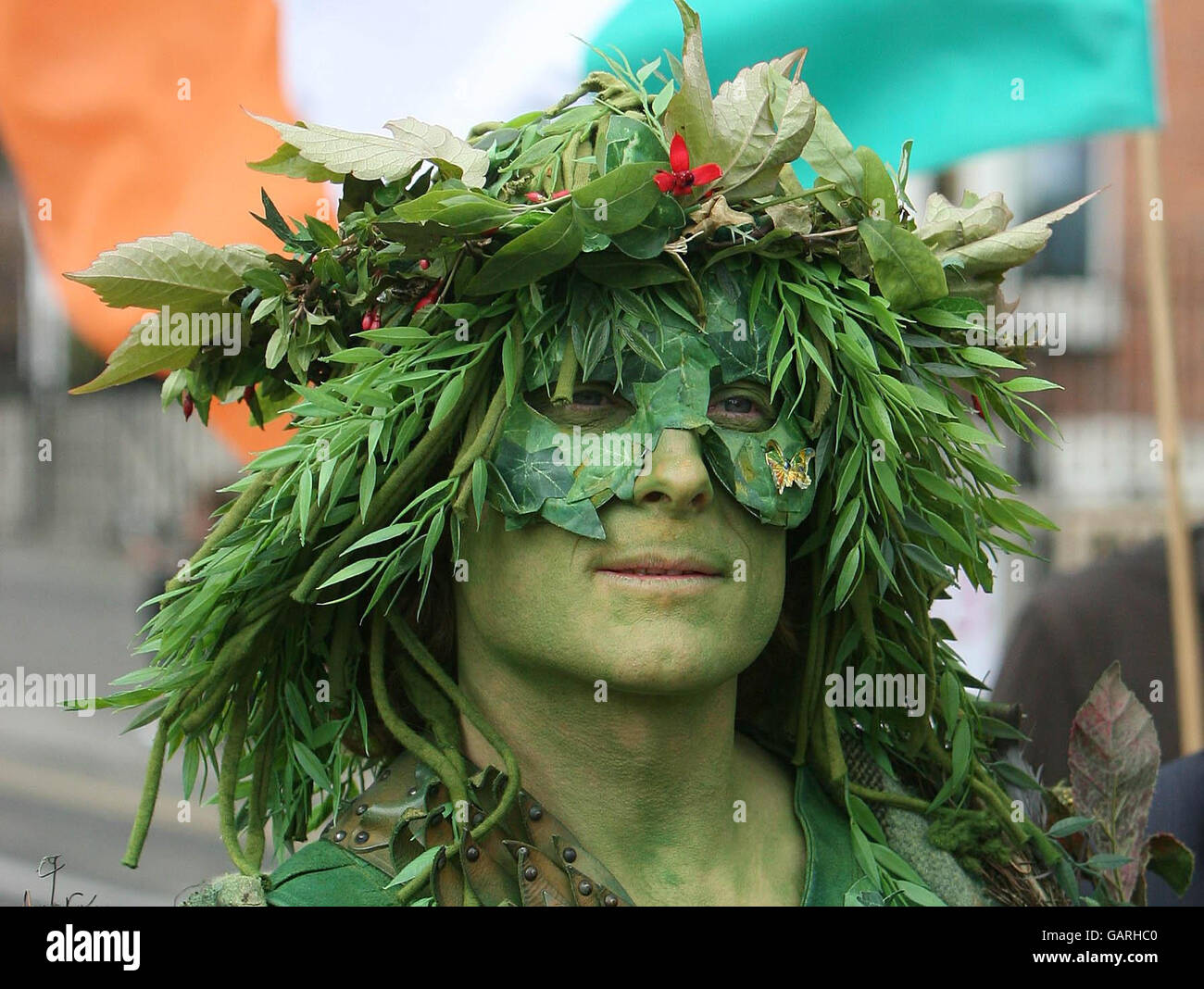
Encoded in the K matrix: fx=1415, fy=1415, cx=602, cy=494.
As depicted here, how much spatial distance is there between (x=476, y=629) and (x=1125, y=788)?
45.3 inches

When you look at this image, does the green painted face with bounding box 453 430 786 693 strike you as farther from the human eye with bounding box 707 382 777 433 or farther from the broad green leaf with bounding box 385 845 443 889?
the broad green leaf with bounding box 385 845 443 889

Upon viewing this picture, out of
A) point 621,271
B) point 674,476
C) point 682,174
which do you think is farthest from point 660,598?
point 682,174

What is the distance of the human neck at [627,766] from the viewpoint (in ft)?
6.86

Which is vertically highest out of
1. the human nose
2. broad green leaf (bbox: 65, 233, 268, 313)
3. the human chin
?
broad green leaf (bbox: 65, 233, 268, 313)

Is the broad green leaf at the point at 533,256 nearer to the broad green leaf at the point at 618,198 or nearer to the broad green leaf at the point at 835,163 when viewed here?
the broad green leaf at the point at 618,198

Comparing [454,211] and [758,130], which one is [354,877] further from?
[758,130]

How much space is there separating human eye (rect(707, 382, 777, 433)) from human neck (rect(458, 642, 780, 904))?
1.34ft

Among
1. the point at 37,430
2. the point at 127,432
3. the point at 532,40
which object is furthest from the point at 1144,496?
the point at 37,430

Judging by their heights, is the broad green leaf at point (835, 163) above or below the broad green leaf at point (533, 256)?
above

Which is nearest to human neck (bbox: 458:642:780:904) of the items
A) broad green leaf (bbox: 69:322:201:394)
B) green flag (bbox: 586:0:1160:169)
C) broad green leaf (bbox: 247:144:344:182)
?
broad green leaf (bbox: 69:322:201:394)

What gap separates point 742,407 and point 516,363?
1.12 ft

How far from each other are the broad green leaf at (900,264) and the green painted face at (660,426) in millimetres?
184

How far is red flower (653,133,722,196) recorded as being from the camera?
76.3 inches

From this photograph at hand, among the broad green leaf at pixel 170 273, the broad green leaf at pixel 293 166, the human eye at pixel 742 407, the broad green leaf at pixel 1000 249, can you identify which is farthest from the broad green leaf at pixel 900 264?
the broad green leaf at pixel 170 273
